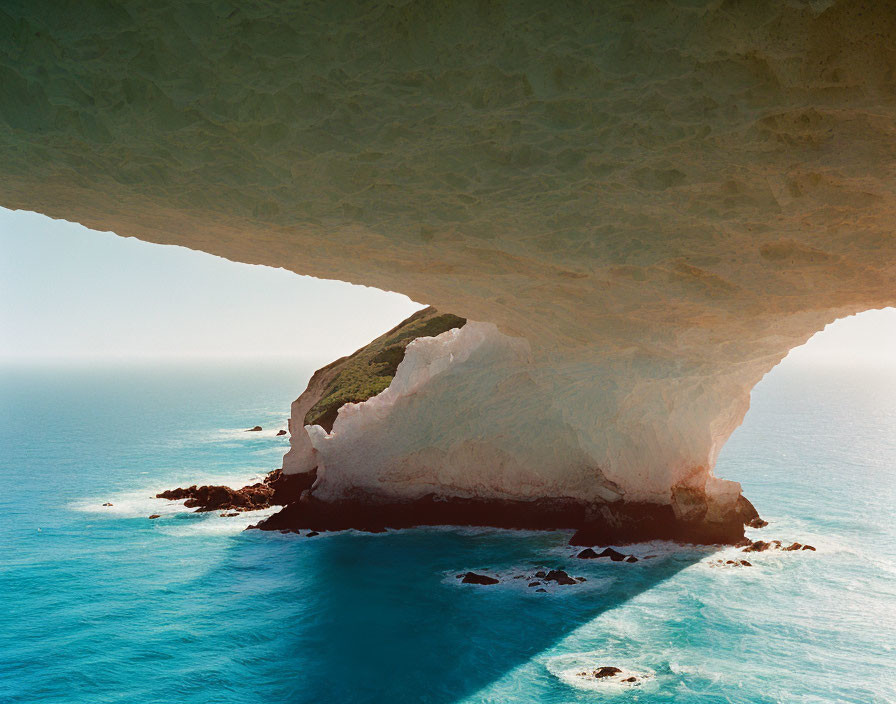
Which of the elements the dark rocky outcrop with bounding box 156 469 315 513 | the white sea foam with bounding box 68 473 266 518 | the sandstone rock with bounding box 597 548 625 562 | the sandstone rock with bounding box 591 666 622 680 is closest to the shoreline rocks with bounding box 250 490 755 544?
the sandstone rock with bounding box 597 548 625 562

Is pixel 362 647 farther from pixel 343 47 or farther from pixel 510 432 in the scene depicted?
pixel 343 47

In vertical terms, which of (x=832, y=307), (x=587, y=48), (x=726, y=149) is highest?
(x=587, y=48)

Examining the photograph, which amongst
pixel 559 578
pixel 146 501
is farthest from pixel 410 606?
pixel 146 501

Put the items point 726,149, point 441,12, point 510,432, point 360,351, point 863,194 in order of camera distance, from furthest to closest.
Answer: point 360,351
point 510,432
point 863,194
point 726,149
point 441,12

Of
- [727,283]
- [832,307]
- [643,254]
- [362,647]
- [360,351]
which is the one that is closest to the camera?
[643,254]

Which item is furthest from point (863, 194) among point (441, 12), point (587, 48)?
point (441, 12)

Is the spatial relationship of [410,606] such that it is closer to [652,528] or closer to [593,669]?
[593,669]

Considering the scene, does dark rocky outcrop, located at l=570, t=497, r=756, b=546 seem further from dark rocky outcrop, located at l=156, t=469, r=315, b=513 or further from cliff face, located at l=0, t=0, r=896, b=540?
dark rocky outcrop, located at l=156, t=469, r=315, b=513
